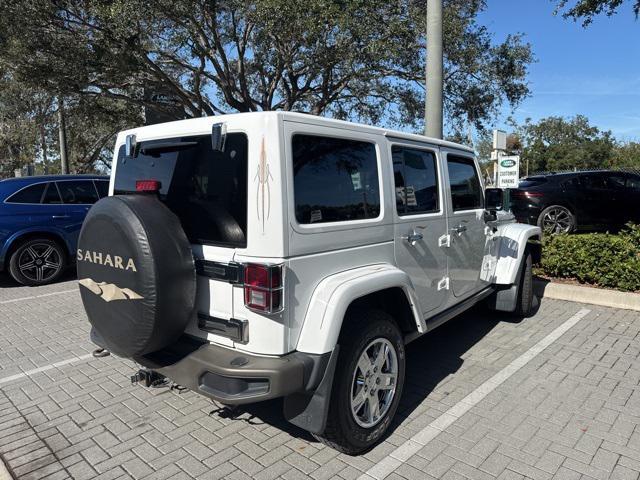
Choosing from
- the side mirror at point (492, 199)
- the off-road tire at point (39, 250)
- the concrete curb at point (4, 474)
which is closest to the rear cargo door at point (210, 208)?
the concrete curb at point (4, 474)

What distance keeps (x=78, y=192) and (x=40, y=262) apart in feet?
4.41

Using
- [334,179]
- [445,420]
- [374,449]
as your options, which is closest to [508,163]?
[445,420]

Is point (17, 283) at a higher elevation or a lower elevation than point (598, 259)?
lower

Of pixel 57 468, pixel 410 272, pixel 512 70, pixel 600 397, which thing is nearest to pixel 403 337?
pixel 410 272

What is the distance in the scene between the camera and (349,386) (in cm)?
277

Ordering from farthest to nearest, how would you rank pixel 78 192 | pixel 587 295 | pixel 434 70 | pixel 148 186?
pixel 78 192 → pixel 434 70 → pixel 587 295 → pixel 148 186

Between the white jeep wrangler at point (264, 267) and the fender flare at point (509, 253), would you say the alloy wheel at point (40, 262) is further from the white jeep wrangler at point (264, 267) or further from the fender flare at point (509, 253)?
the fender flare at point (509, 253)

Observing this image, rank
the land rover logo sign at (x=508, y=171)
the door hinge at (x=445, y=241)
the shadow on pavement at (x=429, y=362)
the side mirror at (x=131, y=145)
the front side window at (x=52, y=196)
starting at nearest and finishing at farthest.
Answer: the side mirror at (x=131, y=145) → the shadow on pavement at (x=429, y=362) → the door hinge at (x=445, y=241) → the front side window at (x=52, y=196) → the land rover logo sign at (x=508, y=171)

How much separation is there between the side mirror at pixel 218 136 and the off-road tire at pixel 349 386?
1291 millimetres

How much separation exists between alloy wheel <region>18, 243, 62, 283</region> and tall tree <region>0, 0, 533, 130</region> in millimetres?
4582

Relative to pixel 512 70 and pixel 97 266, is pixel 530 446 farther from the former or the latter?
pixel 512 70

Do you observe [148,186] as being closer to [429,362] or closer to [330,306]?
[330,306]

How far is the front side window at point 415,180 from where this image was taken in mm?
3456

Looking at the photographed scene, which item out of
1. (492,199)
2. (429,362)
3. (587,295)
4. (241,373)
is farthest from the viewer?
(587,295)
